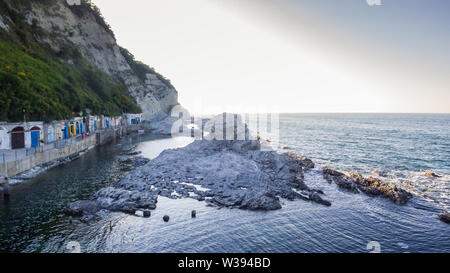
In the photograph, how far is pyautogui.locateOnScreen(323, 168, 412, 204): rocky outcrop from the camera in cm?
2286

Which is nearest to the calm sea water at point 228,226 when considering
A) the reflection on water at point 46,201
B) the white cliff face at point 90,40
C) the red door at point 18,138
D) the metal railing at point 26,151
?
the reflection on water at point 46,201

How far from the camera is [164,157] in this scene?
3388 cm

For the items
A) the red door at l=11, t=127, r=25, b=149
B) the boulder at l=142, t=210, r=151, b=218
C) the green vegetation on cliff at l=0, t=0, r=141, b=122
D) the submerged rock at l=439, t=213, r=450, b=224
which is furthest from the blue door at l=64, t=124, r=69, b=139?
the submerged rock at l=439, t=213, r=450, b=224

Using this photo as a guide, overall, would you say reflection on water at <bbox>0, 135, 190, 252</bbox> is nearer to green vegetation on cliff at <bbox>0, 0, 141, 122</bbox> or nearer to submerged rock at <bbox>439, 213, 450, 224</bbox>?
green vegetation on cliff at <bbox>0, 0, 141, 122</bbox>

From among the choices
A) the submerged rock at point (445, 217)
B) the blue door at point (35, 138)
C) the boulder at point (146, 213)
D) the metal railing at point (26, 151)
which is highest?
the blue door at point (35, 138)

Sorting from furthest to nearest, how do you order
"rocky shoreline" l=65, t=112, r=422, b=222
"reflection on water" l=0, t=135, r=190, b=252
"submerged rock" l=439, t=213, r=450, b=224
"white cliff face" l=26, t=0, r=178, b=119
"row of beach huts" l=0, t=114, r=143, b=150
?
"white cliff face" l=26, t=0, r=178, b=119, "row of beach huts" l=0, t=114, r=143, b=150, "rocky shoreline" l=65, t=112, r=422, b=222, "submerged rock" l=439, t=213, r=450, b=224, "reflection on water" l=0, t=135, r=190, b=252

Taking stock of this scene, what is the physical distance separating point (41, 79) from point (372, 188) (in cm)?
5284

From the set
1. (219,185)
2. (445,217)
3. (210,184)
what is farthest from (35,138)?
(445,217)

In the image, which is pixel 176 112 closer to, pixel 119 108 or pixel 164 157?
pixel 119 108

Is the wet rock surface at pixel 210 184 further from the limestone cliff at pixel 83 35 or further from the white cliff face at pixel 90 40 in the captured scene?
the white cliff face at pixel 90 40

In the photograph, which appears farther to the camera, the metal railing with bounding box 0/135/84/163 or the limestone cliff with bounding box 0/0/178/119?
the limestone cliff with bounding box 0/0/178/119

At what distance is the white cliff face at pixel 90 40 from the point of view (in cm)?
5887

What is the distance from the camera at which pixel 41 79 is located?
41.3 m

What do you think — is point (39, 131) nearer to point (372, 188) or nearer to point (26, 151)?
point (26, 151)
